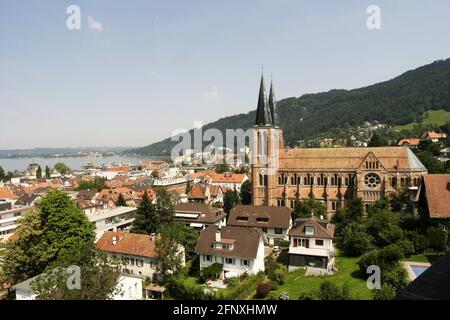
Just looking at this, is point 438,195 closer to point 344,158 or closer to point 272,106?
point 344,158

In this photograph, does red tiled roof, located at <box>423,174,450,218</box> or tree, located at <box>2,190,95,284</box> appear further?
red tiled roof, located at <box>423,174,450,218</box>

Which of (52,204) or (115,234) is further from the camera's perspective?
(115,234)

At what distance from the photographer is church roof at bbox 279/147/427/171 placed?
58.4m

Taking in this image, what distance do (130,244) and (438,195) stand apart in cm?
3476

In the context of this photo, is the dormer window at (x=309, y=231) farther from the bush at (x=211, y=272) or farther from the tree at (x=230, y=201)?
the tree at (x=230, y=201)

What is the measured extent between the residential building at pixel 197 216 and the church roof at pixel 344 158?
18.4m

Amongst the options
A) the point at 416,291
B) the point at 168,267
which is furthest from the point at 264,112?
the point at 416,291

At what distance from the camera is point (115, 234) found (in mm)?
42031

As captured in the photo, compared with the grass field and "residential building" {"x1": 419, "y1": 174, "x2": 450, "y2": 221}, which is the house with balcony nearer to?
"residential building" {"x1": 419, "y1": 174, "x2": 450, "y2": 221}

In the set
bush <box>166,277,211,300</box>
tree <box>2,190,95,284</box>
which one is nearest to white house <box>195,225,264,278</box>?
bush <box>166,277,211,300</box>

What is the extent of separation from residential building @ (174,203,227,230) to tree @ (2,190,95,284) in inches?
666

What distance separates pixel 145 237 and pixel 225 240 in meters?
9.13
